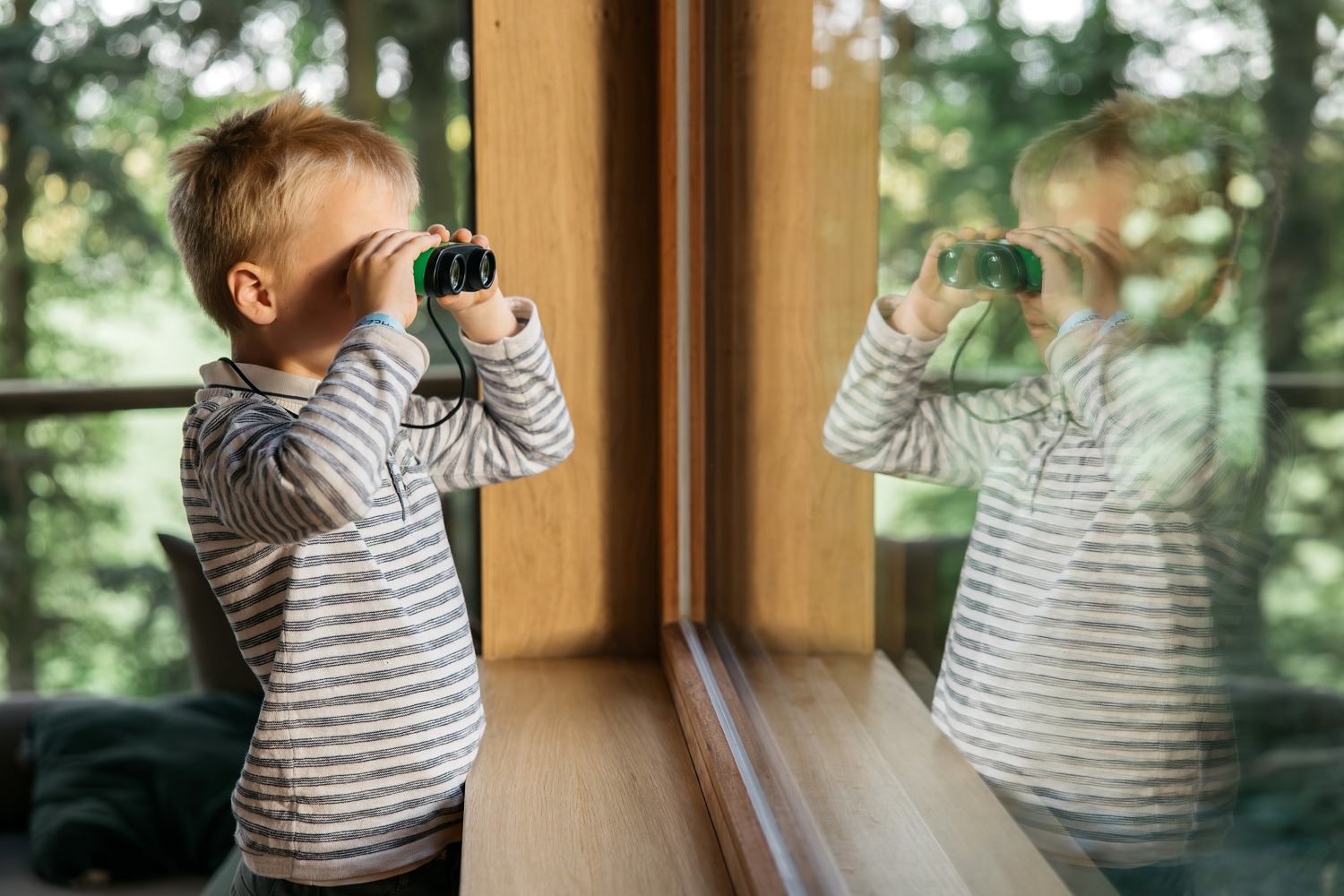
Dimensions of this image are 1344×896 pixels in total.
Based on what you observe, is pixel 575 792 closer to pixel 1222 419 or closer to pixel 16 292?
pixel 1222 419

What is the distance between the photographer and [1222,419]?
0.37 m

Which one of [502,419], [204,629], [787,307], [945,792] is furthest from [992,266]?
[204,629]

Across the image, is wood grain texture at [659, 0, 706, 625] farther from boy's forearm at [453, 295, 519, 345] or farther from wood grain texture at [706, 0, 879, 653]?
boy's forearm at [453, 295, 519, 345]

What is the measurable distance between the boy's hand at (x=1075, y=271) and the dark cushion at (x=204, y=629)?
5.19 ft

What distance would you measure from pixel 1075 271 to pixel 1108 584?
13cm

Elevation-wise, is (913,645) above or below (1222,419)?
below

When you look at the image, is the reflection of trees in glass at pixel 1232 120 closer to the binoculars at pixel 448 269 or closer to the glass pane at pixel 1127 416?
the glass pane at pixel 1127 416

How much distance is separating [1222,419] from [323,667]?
82 cm

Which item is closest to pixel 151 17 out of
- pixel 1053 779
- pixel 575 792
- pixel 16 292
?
pixel 16 292

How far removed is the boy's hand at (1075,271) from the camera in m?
0.44

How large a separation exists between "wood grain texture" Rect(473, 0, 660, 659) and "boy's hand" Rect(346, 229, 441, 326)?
361mm

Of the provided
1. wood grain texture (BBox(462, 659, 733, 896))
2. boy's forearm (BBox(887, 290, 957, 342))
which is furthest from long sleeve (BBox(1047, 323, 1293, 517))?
wood grain texture (BBox(462, 659, 733, 896))

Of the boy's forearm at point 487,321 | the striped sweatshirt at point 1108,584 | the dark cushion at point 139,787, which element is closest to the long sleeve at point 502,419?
the boy's forearm at point 487,321

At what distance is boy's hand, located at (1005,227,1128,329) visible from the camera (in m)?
0.44
